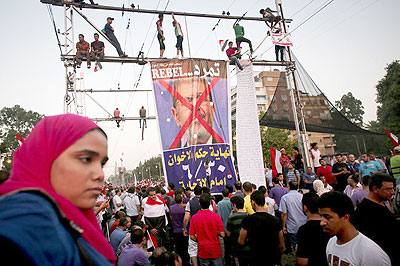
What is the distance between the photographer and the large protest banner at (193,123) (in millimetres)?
7949

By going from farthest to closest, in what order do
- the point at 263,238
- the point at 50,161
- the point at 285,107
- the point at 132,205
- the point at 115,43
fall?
the point at 285,107 → the point at 115,43 → the point at 132,205 → the point at 263,238 → the point at 50,161

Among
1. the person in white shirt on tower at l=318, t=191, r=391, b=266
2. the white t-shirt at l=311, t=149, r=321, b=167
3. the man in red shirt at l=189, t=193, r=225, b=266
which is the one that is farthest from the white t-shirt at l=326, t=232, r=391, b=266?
the white t-shirt at l=311, t=149, r=321, b=167

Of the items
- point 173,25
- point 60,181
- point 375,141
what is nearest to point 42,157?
point 60,181

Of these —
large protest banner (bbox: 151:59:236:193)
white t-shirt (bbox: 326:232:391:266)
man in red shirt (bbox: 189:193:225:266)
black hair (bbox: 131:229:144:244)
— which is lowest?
man in red shirt (bbox: 189:193:225:266)

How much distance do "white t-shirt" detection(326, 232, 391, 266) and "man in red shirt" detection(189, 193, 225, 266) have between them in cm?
250

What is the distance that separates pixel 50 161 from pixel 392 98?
36.7 m

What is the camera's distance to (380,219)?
290 centimetres

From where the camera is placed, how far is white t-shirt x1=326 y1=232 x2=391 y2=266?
2.07 meters

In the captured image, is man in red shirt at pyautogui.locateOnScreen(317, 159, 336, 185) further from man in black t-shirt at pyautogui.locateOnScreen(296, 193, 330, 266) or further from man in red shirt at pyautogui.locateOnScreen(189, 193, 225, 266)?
man in black t-shirt at pyautogui.locateOnScreen(296, 193, 330, 266)

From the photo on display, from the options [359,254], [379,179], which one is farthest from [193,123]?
[359,254]

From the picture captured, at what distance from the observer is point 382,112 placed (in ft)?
105

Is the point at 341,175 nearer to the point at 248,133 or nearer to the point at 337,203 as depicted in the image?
the point at 248,133

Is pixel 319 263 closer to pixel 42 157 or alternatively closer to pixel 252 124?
pixel 42 157

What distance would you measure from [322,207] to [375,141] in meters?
56.7
